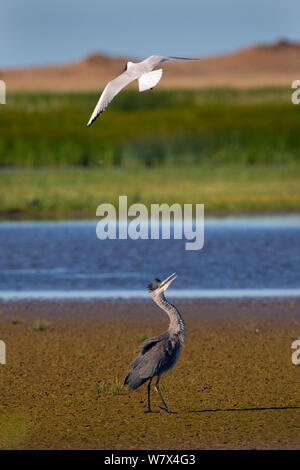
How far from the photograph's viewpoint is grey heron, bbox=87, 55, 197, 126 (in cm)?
745

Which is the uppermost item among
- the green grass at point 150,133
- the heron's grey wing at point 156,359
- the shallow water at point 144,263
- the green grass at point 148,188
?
the green grass at point 150,133

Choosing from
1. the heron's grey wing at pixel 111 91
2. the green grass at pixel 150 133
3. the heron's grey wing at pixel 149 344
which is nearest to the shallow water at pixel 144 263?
the heron's grey wing at pixel 149 344

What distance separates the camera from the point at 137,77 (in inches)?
299

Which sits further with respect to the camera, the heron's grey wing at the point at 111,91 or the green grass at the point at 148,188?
the green grass at the point at 148,188

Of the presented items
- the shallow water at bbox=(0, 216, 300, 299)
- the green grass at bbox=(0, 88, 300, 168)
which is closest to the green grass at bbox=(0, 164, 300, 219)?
the green grass at bbox=(0, 88, 300, 168)

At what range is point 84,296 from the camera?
15391 mm

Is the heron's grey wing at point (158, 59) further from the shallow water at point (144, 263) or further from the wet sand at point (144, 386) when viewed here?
the shallow water at point (144, 263)

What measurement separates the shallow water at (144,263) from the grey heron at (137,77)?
7.82 meters

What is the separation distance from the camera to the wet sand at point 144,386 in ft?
26.5

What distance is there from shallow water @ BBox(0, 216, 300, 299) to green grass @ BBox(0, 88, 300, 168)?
19600 mm

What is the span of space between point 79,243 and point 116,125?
103ft

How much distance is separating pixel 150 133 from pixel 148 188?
15.2m

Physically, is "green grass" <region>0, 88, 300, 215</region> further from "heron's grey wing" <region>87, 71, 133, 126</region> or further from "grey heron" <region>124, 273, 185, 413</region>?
"heron's grey wing" <region>87, 71, 133, 126</region>

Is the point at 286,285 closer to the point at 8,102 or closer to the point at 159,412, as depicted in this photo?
the point at 159,412
